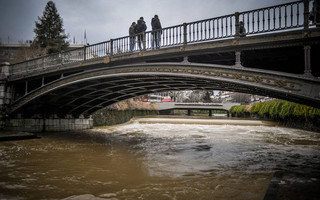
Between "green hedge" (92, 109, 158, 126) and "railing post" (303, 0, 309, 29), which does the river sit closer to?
"railing post" (303, 0, 309, 29)

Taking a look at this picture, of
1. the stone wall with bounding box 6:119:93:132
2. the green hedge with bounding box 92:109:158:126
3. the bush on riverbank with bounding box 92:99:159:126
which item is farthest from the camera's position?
the bush on riverbank with bounding box 92:99:159:126

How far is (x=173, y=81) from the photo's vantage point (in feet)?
45.1

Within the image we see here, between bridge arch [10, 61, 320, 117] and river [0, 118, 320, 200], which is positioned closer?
river [0, 118, 320, 200]

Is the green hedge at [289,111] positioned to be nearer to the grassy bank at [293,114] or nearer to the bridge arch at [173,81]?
the grassy bank at [293,114]

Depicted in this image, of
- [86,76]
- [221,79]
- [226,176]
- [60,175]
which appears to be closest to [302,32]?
[221,79]

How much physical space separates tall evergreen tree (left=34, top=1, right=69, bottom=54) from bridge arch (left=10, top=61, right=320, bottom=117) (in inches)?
816

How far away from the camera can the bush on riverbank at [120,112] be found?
97.1 ft

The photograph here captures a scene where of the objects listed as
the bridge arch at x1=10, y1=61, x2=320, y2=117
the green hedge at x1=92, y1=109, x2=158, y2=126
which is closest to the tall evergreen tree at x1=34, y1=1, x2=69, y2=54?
the green hedge at x1=92, y1=109, x2=158, y2=126

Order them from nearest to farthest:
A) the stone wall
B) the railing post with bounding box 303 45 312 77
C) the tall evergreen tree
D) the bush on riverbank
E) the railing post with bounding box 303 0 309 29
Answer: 1. the railing post with bounding box 303 45 312 77
2. the railing post with bounding box 303 0 309 29
3. the stone wall
4. the bush on riverbank
5. the tall evergreen tree

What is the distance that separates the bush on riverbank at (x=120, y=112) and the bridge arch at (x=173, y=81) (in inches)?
222

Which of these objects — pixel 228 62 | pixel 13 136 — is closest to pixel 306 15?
pixel 228 62

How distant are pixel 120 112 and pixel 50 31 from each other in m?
21.0

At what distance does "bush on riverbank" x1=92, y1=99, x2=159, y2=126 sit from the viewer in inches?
1165

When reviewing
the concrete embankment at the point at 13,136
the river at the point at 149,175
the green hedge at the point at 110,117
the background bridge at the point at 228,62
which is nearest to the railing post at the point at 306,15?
the background bridge at the point at 228,62
